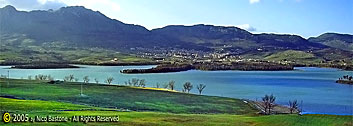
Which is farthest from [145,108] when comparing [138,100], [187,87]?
[187,87]

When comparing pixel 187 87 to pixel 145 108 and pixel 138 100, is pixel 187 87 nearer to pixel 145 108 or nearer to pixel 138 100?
pixel 138 100

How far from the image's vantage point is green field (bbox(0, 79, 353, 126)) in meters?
47.4

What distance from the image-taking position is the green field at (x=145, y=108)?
1866 inches

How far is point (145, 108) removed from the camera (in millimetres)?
73062

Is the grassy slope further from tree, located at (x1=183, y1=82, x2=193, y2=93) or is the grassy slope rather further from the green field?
tree, located at (x1=183, y1=82, x2=193, y2=93)

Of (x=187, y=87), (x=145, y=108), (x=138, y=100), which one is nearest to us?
(x=145, y=108)

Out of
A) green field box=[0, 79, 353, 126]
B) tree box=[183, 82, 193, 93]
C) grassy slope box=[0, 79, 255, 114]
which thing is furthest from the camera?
tree box=[183, 82, 193, 93]

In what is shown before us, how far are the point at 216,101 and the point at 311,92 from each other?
167 ft

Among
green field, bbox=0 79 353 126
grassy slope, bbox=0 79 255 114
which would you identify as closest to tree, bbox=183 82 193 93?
grassy slope, bbox=0 79 255 114

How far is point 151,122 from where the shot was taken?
4472cm

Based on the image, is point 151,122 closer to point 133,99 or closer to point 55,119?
point 55,119

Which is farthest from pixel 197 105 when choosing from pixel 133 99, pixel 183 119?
pixel 183 119

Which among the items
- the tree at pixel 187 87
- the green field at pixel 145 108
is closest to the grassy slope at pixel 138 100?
the green field at pixel 145 108

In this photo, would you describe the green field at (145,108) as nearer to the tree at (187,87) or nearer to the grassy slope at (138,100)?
the grassy slope at (138,100)
